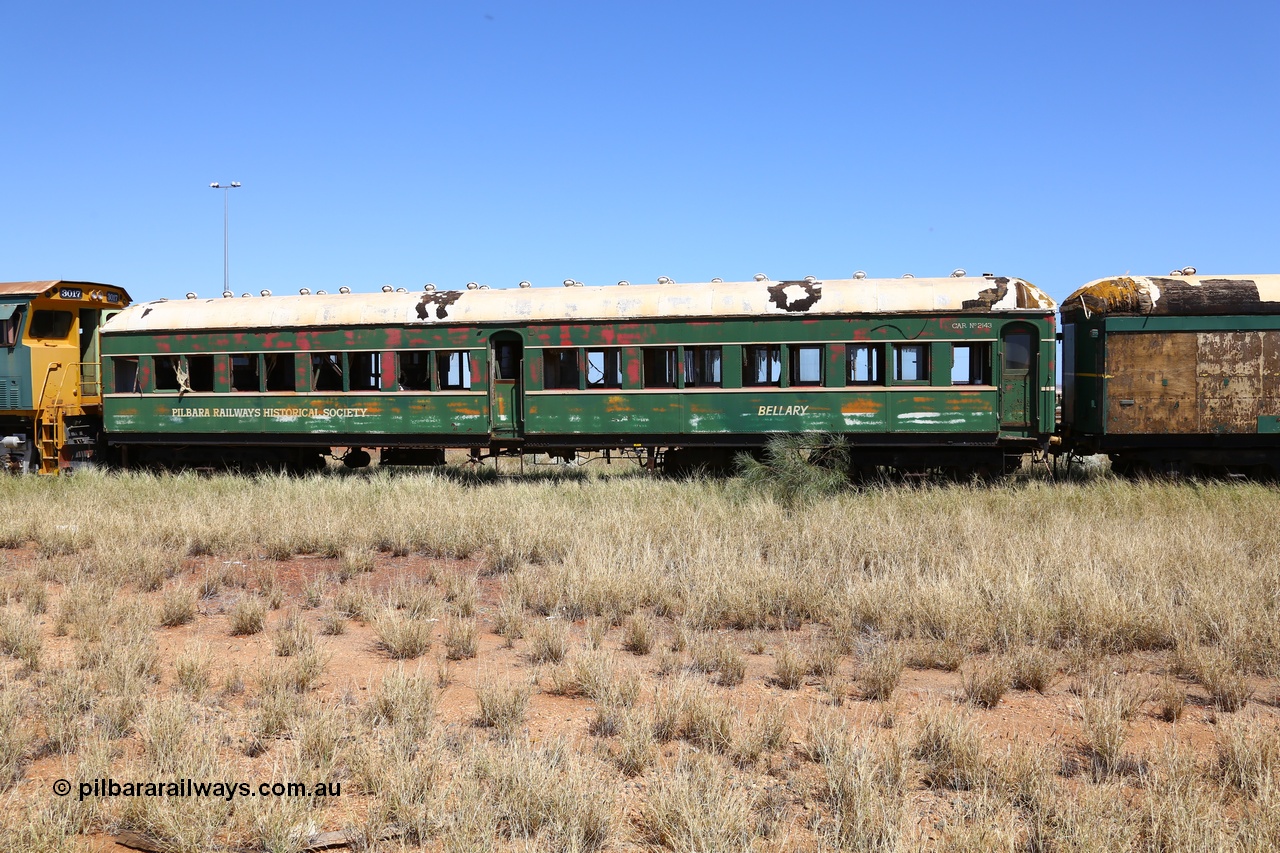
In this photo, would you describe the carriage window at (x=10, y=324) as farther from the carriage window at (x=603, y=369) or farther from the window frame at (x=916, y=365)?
the window frame at (x=916, y=365)

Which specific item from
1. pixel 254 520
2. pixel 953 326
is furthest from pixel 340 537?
pixel 953 326

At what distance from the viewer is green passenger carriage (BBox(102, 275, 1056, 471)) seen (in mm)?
14148

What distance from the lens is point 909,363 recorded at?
564 inches

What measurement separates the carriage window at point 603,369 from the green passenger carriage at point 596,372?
24 mm

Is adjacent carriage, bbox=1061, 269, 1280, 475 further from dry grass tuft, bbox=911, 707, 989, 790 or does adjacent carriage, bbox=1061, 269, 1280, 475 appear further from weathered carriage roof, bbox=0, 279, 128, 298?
weathered carriage roof, bbox=0, 279, 128, 298

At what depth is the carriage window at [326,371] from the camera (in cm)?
1599

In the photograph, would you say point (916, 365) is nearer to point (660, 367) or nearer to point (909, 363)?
point (909, 363)

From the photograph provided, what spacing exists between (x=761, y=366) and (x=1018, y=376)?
3.74 m

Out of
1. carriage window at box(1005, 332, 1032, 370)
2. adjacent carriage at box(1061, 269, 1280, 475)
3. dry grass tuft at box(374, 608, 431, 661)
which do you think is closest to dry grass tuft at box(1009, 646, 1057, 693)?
dry grass tuft at box(374, 608, 431, 661)

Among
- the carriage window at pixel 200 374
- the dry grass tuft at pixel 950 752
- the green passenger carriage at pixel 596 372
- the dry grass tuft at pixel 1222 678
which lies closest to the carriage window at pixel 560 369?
the green passenger carriage at pixel 596 372

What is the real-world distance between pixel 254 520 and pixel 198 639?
5.06m

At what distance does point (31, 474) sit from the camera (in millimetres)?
16297

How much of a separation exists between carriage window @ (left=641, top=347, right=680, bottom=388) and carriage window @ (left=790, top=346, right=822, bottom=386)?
181cm

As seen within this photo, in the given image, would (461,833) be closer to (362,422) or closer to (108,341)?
(362,422)
